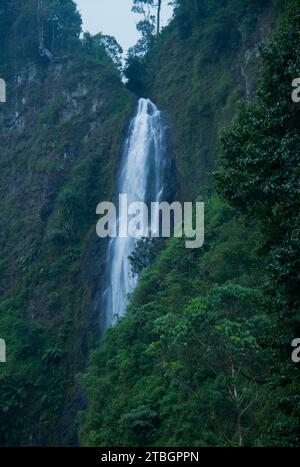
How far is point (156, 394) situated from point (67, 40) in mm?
32640

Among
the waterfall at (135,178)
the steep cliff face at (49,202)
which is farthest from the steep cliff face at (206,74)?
the steep cliff face at (49,202)

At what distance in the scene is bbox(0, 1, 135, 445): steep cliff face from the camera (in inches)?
831

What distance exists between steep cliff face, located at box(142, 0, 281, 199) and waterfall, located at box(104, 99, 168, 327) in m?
1.05

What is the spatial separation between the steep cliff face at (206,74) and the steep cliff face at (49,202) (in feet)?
13.0

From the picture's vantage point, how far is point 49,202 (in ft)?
95.5

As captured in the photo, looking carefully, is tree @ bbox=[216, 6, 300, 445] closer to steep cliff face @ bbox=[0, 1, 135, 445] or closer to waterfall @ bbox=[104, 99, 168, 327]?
waterfall @ bbox=[104, 99, 168, 327]

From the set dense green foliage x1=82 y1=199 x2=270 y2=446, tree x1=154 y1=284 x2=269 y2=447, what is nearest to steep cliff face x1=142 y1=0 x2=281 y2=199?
dense green foliage x1=82 y1=199 x2=270 y2=446

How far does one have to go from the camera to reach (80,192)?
27797mm

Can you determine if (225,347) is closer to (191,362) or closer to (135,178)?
(191,362)

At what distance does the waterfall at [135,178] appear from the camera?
22406 mm

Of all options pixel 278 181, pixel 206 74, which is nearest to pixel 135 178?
pixel 206 74

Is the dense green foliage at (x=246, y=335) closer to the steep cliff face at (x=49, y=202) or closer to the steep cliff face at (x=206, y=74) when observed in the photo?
the steep cliff face at (x=49, y=202)

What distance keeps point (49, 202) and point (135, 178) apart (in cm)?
646
